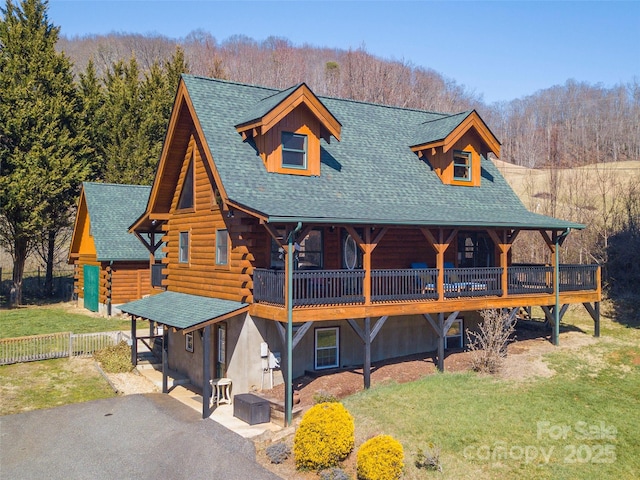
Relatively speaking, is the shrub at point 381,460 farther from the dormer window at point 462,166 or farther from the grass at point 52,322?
the grass at point 52,322

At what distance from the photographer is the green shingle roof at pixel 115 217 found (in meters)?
32.5

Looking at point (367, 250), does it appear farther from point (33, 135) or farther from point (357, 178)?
point (33, 135)

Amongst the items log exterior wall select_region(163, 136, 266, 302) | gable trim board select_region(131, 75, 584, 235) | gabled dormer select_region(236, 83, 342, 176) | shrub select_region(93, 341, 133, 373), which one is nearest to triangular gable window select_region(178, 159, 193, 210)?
log exterior wall select_region(163, 136, 266, 302)

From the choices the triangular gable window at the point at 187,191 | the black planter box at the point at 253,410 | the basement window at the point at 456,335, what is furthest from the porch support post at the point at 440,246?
the triangular gable window at the point at 187,191

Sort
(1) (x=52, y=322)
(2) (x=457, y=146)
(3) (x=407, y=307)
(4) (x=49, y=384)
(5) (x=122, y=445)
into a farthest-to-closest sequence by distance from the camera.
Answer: (1) (x=52, y=322) < (2) (x=457, y=146) < (4) (x=49, y=384) < (3) (x=407, y=307) < (5) (x=122, y=445)

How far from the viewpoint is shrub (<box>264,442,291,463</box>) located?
12.8 meters

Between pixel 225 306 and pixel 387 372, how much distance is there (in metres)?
5.68

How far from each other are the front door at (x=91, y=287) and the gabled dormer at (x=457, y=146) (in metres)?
21.0

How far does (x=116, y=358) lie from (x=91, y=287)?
1455cm

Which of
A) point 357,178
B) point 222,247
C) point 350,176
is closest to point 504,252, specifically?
point 357,178

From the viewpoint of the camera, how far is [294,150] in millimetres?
19125

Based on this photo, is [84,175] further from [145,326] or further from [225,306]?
[225,306]

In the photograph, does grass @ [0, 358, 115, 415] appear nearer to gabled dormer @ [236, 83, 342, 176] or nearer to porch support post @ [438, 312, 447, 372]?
gabled dormer @ [236, 83, 342, 176]

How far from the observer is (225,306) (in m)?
17.6
